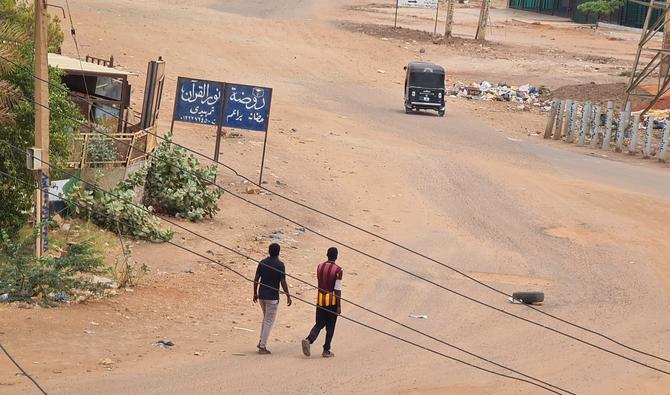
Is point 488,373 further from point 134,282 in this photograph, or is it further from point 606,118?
point 606,118

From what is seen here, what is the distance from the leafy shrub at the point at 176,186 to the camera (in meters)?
23.4

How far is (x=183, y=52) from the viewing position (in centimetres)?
4978

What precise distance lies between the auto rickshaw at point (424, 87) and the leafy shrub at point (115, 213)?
68.0ft

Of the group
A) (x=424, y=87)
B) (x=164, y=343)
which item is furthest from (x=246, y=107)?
(x=424, y=87)

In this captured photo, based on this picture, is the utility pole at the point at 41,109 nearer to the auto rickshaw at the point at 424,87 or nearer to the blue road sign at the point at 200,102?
the blue road sign at the point at 200,102

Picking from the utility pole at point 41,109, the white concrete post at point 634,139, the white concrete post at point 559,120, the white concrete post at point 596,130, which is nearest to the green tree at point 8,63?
the utility pole at point 41,109

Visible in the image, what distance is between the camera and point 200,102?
26.4 m

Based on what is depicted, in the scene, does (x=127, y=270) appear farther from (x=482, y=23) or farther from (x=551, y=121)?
(x=482, y=23)

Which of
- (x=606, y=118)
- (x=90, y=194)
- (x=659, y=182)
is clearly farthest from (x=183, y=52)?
(x=90, y=194)

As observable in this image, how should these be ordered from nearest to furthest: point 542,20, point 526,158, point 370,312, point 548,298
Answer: point 370,312 → point 548,298 → point 526,158 → point 542,20

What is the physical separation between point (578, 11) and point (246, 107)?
194 ft

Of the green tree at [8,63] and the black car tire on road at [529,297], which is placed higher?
the green tree at [8,63]

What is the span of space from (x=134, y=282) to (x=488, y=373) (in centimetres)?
605

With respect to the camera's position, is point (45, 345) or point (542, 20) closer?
point (45, 345)
